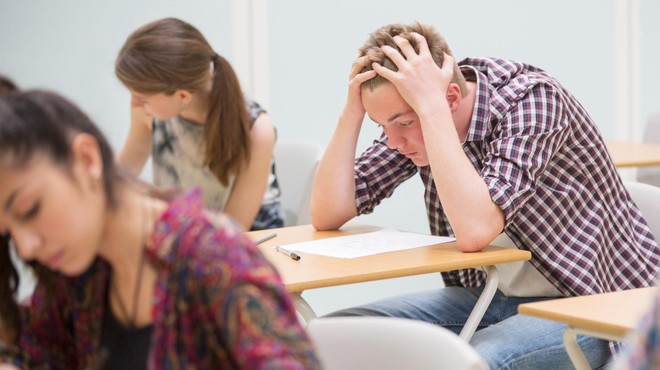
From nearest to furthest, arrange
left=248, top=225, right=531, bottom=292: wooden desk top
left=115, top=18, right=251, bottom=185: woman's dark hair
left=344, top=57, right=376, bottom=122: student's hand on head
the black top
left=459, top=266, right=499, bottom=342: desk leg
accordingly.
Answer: the black top < left=248, top=225, right=531, bottom=292: wooden desk top < left=459, top=266, right=499, bottom=342: desk leg < left=344, top=57, right=376, bottom=122: student's hand on head < left=115, top=18, right=251, bottom=185: woman's dark hair

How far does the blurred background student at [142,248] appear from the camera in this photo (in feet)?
3.49

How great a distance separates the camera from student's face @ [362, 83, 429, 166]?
225cm

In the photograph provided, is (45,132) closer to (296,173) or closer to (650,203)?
(650,203)

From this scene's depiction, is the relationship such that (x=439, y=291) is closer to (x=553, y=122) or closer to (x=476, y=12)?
(x=553, y=122)

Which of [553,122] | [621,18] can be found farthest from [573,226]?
[621,18]

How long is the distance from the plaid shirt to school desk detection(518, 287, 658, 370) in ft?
1.31

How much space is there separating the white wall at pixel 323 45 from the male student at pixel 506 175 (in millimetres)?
1752

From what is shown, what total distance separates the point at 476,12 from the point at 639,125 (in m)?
1.26

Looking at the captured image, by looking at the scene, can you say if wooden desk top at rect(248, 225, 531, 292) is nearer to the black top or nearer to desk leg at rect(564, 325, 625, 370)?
desk leg at rect(564, 325, 625, 370)

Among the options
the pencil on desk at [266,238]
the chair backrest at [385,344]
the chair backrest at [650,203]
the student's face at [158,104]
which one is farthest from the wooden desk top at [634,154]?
the chair backrest at [385,344]

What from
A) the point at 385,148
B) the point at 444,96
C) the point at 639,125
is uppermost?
the point at 444,96

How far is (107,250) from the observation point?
1.22m

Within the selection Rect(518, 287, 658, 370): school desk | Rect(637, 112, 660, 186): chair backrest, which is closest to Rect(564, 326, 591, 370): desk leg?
Rect(518, 287, 658, 370): school desk

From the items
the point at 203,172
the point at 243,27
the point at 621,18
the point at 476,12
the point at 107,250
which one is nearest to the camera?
the point at 107,250
